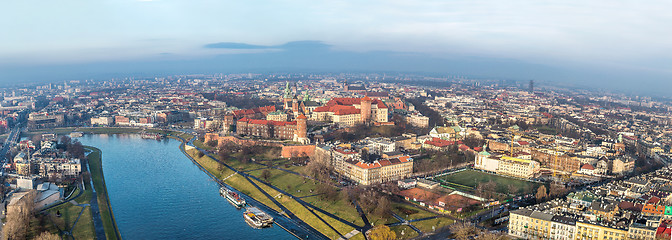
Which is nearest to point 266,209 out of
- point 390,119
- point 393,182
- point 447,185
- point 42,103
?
point 393,182

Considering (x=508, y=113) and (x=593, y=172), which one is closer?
(x=593, y=172)

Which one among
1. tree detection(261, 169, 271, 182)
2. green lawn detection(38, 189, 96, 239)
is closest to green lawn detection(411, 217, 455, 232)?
tree detection(261, 169, 271, 182)

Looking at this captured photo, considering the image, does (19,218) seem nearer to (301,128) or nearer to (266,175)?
(266,175)

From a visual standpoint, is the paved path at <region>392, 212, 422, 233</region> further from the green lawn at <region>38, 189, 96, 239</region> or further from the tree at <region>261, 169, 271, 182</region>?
the green lawn at <region>38, 189, 96, 239</region>

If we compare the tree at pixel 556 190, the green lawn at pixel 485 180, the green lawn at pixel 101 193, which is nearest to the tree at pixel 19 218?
the green lawn at pixel 101 193

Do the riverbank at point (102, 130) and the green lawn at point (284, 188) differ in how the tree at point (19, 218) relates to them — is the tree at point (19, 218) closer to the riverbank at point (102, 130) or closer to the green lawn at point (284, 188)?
the green lawn at point (284, 188)

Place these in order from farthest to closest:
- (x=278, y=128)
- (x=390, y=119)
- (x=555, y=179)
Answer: (x=390, y=119) → (x=278, y=128) → (x=555, y=179)

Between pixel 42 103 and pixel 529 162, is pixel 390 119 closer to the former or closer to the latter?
pixel 529 162
